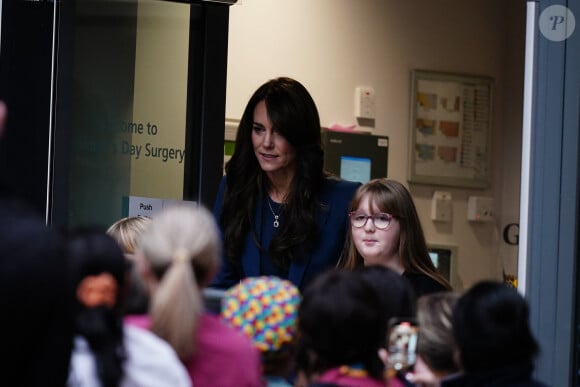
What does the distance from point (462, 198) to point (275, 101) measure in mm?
3628

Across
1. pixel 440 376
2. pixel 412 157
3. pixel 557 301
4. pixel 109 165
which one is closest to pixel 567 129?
pixel 557 301

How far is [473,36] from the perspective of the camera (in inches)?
303

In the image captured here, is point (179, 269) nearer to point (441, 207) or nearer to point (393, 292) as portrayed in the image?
point (393, 292)

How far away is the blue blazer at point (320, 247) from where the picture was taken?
4.10 meters

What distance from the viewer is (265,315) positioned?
289cm

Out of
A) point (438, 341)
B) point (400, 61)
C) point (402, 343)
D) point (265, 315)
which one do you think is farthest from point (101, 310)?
point (400, 61)

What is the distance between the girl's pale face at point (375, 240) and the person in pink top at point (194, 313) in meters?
1.28

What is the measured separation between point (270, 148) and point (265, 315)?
1.38m

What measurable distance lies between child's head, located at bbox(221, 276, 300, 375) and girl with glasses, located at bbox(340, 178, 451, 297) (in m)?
1.06

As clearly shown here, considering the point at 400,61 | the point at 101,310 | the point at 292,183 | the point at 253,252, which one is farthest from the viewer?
the point at 400,61

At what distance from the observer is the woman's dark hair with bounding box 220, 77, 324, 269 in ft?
13.6

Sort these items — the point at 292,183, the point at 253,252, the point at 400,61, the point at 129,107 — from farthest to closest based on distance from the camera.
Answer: the point at 400,61, the point at 129,107, the point at 292,183, the point at 253,252

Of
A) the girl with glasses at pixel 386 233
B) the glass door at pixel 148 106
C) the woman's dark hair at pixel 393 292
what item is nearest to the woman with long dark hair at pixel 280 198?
the girl with glasses at pixel 386 233

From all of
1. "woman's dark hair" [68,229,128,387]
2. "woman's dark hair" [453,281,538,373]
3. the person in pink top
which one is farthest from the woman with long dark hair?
"woman's dark hair" [68,229,128,387]
